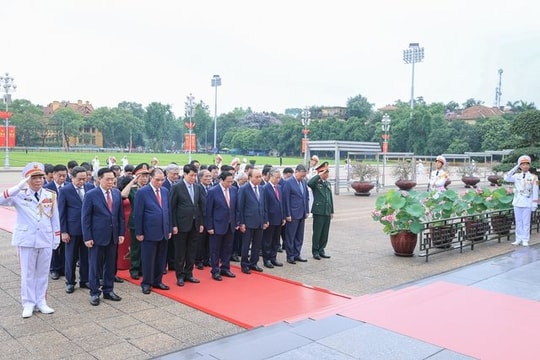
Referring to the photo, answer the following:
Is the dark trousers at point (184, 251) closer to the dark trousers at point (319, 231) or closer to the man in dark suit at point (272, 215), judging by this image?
the man in dark suit at point (272, 215)

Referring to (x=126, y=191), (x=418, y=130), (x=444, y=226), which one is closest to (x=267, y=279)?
(x=126, y=191)

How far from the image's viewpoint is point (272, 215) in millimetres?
7324

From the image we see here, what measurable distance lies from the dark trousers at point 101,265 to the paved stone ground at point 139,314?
236 mm

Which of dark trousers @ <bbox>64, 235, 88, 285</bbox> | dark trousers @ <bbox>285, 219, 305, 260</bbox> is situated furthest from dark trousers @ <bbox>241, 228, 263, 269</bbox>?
dark trousers @ <bbox>64, 235, 88, 285</bbox>

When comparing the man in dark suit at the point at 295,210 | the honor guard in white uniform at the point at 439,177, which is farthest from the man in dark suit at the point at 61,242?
the honor guard in white uniform at the point at 439,177

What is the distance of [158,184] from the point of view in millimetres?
5824

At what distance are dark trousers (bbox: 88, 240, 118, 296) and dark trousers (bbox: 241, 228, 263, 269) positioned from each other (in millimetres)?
1970

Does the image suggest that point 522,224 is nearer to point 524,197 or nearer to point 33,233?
point 524,197

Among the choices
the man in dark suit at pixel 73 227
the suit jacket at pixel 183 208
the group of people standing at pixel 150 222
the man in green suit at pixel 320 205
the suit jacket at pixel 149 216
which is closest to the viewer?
the group of people standing at pixel 150 222

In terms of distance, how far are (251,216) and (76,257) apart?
2.43 metres

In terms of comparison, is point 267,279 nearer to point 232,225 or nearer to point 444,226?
point 232,225

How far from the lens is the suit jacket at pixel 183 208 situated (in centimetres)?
615

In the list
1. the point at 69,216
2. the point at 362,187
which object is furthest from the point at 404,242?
the point at 362,187

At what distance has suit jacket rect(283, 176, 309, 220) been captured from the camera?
298 inches
